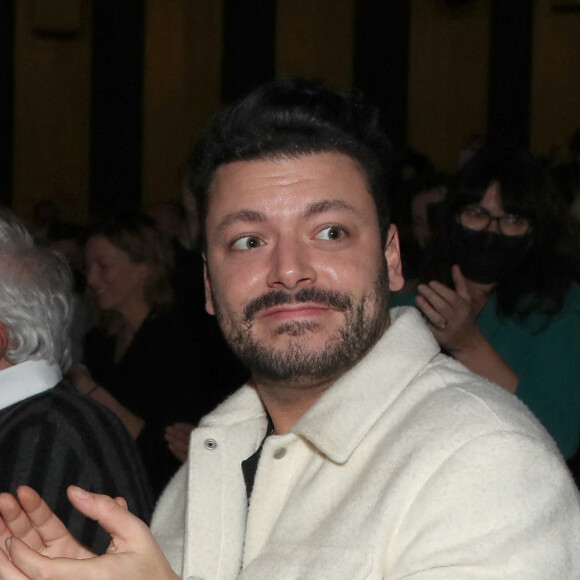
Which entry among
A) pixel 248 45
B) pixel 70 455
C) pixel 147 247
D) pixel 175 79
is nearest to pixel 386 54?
pixel 248 45

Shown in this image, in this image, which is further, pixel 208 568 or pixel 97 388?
pixel 97 388

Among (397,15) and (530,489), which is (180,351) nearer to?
→ (530,489)

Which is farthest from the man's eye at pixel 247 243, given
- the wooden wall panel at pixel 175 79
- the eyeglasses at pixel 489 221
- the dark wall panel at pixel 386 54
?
the wooden wall panel at pixel 175 79

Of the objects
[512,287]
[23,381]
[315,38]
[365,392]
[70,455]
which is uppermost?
[315,38]

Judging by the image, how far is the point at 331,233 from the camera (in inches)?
59.3

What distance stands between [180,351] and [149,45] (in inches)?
223

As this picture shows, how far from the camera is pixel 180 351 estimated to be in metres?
3.33

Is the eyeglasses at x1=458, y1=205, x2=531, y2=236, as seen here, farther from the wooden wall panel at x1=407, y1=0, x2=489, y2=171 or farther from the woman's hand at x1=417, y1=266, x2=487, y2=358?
the wooden wall panel at x1=407, y1=0, x2=489, y2=171

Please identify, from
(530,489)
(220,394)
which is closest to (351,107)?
(530,489)

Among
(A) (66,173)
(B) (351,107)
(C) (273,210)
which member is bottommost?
(A) (66,173)

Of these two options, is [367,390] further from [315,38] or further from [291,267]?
[315,38]

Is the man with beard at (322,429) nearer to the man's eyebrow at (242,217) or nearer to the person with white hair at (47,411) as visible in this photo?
the man's eyebrow at (242,217)

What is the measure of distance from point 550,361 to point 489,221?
470mm

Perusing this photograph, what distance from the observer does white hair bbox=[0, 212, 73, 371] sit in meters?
2.19
